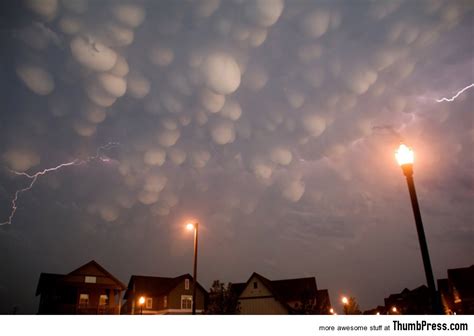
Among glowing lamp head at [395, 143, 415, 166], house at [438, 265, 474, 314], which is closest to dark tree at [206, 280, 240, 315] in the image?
house at [438, 265, 474, 314]

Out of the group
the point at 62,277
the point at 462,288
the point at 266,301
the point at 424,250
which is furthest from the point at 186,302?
the point at 424,250

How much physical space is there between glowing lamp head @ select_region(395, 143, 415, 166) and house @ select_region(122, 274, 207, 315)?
3870cm

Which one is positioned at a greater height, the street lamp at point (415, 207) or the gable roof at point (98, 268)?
the gable roof at point (98, 268)

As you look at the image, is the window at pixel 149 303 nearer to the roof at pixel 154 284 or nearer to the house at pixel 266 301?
the roof at pixel 154 284

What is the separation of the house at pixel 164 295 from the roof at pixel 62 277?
743 centimetres

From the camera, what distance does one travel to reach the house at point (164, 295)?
40531mm

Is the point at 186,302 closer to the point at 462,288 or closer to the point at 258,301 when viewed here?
the point at 258,301

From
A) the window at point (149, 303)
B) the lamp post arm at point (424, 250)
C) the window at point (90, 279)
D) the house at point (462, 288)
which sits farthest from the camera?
the window at point (149, 303)

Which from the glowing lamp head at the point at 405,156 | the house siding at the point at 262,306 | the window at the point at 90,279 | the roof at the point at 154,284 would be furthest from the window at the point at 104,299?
the glowing lamp head at the point at 405,156

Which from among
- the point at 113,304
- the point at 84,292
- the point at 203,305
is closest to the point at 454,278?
the point at 203,305

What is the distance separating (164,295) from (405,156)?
4055cm

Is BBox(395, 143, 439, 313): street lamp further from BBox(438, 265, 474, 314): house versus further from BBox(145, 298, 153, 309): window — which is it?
BBox(145, 298, 153, 309): window

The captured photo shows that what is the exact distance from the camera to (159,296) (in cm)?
4172

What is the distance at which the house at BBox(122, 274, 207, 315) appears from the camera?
40531mm
